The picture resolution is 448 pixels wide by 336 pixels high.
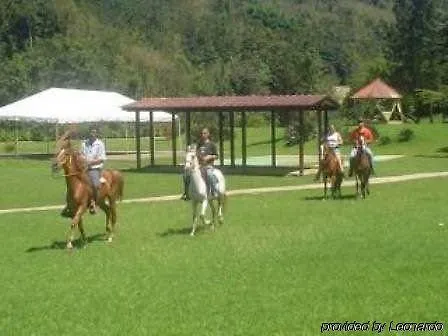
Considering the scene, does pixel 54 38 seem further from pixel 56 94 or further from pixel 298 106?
pixel 298 106

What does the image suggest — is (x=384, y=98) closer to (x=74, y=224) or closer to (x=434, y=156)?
(x=434, y=156)

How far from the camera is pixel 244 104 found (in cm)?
3584

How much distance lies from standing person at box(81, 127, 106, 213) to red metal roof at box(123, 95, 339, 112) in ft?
56.4

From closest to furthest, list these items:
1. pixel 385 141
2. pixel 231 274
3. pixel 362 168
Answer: pixel 231 274, pixel 362 168, pixel 385 141

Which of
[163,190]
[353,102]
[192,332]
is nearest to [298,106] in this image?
[163,190]

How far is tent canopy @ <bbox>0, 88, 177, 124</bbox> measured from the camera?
47938 mm

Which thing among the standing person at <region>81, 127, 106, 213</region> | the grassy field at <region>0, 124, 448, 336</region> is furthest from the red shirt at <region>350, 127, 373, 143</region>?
the standing person at <region>81, 127, 106, 213</region>

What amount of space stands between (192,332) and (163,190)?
20.0 m

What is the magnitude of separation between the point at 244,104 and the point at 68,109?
1623 centimetres

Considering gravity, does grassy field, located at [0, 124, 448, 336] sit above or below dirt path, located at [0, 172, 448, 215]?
above

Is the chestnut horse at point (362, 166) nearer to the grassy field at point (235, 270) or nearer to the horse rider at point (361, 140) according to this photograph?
the horse rider at point (361, 140)

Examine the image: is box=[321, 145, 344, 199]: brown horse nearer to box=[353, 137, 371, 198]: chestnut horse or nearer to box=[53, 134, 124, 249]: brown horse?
box=[353, 137, 371, 198]: chestnut horse

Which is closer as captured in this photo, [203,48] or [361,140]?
[361,140]

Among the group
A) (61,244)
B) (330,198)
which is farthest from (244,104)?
(61,244)
